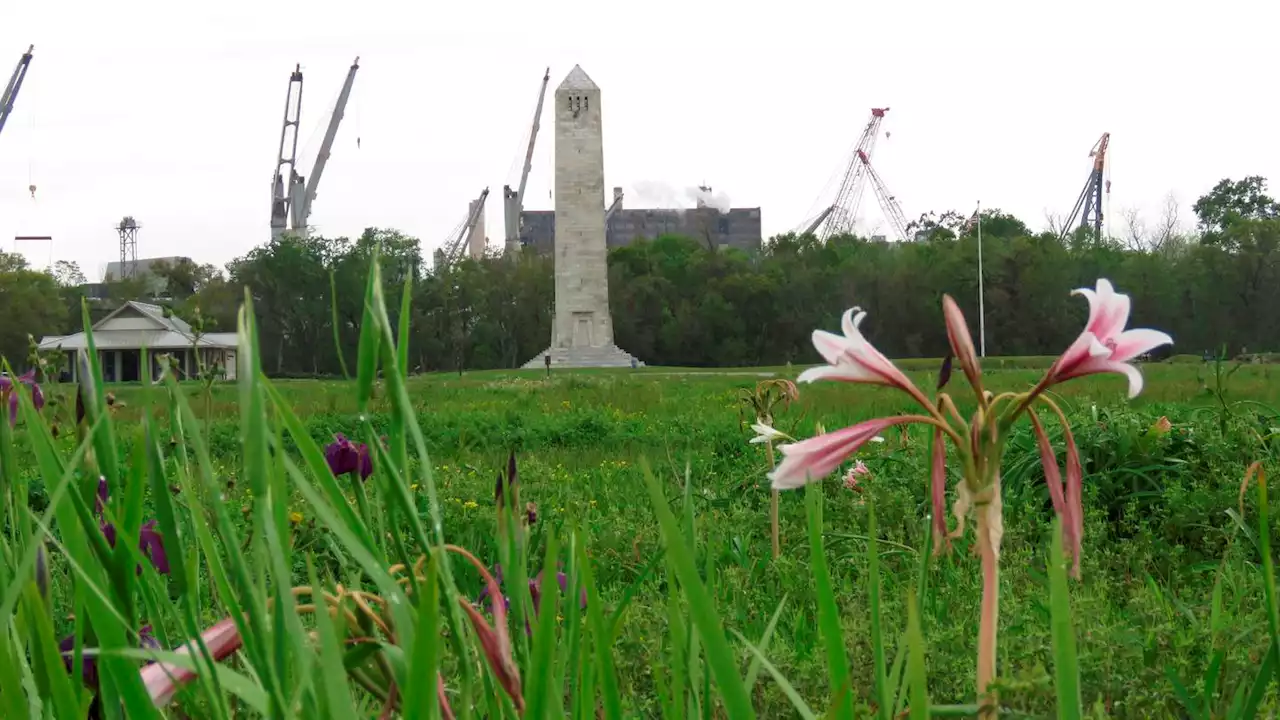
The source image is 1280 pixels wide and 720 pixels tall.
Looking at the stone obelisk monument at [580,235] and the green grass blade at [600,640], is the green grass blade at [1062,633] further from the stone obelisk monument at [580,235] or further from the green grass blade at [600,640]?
the stone obelisk monument at [580,235]

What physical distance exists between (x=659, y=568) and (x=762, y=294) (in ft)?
134

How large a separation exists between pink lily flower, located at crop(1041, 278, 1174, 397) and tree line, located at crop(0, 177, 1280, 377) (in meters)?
39.9

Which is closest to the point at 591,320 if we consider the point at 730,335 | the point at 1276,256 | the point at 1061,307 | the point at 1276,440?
the point at 730,335

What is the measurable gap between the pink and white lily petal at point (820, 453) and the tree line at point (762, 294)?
1572 inches

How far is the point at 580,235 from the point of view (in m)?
34.6

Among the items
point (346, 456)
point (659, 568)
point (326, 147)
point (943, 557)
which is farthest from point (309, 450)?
point (326, 147)

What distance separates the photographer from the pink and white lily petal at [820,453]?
0.69 m

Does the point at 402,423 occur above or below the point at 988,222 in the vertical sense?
below

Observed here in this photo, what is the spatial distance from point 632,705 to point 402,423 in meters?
1.15

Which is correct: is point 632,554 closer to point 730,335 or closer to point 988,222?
point 730,335

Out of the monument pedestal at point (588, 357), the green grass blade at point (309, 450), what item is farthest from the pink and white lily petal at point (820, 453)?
the monument pedestal at point (588, 357)

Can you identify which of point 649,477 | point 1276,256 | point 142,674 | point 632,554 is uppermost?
point 1276,256

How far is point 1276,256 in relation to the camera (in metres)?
38.1

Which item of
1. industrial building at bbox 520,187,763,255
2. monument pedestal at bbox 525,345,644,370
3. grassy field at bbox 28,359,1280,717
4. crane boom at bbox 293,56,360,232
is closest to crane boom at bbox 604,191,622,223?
industrial building at bbox 520,187,763,255
